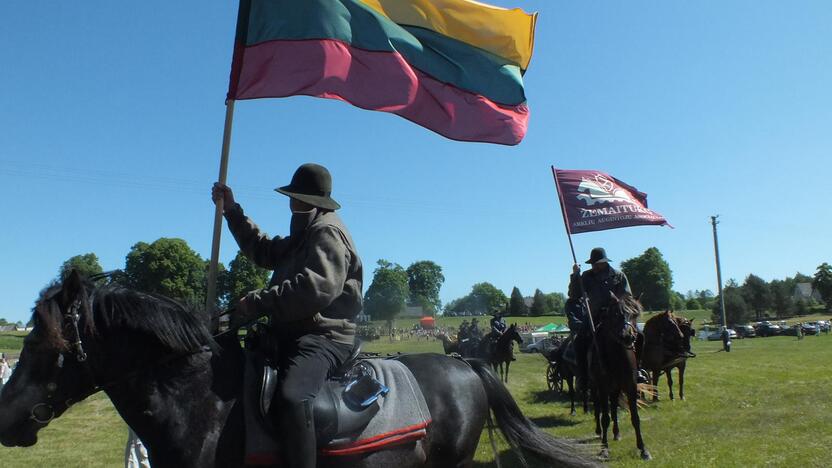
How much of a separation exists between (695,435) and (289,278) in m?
9.42

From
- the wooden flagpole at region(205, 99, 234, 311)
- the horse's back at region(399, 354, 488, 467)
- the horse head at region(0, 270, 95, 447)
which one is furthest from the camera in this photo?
the horse's back at region(399, 354, 488, 467)

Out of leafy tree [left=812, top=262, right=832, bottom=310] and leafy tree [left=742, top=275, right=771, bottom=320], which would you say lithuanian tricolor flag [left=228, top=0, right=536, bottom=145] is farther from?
leafy tree [left=812, top=262, right=832, bottom=310]

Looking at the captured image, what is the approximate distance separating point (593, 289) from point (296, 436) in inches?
318

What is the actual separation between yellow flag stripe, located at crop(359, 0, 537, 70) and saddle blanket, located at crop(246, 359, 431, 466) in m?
3.17

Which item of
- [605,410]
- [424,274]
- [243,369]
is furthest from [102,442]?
[424,274]

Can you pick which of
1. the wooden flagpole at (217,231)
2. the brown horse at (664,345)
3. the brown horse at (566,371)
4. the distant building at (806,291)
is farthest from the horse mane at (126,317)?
the distant building at (806,291)

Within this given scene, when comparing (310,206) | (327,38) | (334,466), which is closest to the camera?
(334,466)

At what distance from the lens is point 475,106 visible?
580cm

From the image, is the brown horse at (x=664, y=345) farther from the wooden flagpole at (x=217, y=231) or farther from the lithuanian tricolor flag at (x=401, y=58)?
the wooden flagpole at (x=217, y=231)

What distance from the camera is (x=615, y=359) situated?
31.0ft

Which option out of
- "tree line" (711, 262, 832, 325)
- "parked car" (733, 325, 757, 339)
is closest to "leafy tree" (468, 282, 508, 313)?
"tree line" (711, 262, 832, 325)

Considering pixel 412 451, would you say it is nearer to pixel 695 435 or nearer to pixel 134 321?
pixel 134 321

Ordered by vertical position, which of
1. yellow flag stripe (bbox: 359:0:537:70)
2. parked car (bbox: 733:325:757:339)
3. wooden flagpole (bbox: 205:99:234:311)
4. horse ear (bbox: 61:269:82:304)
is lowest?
parked car (bbox: 733:325:757:339)

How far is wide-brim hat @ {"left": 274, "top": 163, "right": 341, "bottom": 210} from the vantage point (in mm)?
3893
